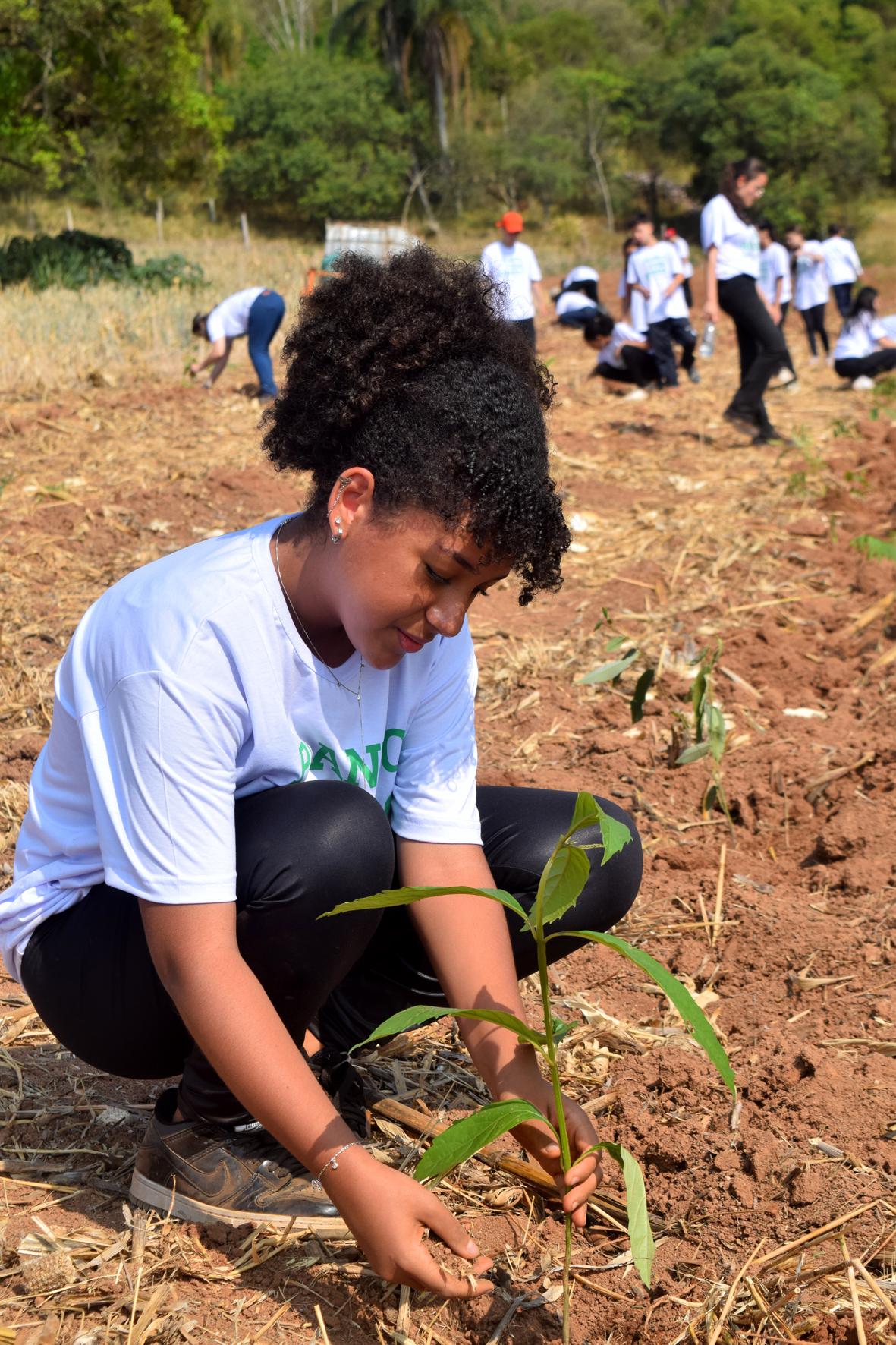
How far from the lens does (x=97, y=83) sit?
1944 centimetres

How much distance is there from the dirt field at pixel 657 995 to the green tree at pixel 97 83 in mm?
15287

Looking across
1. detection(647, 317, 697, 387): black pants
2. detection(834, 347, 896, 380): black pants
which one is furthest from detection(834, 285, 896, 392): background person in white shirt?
detection(647, 317, 697, 387): black pants

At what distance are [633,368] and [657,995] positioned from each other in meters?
7.88

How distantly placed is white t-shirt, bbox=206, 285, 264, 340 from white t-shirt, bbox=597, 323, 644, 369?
2.74 metres

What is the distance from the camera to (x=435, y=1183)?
74.9 inches

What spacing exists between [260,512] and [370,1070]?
389 centimetres

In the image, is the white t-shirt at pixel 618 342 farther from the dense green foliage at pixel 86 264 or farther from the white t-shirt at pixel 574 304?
the dense green foliage at pixel 86 264

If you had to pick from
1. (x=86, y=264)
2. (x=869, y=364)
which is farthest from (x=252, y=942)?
(x=86, y=264)

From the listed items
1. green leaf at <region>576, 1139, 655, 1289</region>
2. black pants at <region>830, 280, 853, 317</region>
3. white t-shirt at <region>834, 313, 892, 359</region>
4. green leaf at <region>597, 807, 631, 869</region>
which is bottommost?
green leaf at <region>576, 1139, 655, 1289</region>

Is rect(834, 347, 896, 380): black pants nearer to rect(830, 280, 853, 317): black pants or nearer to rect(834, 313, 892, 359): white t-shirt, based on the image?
rect(834, 313, 892, 359): white t-shirt

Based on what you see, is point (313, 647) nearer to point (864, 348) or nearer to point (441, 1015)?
point (441, 1015)

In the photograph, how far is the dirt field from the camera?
5.58 feet

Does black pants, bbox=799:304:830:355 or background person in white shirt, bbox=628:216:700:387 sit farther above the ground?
background person in white shirt, bbox=628:216:700:387

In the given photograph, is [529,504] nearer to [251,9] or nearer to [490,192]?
[490,192]
